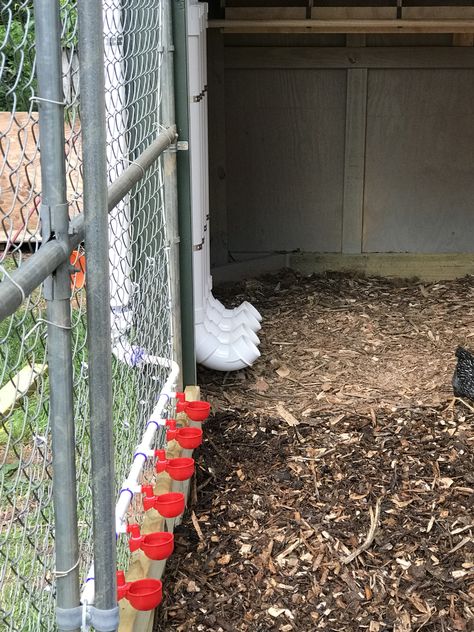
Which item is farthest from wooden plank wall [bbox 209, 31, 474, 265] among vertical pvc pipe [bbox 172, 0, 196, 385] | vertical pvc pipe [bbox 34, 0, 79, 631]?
vertical pvc pipe [bbox 34, 0, 79, 631]

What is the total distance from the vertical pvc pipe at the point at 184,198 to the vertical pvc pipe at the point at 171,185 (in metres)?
0.04

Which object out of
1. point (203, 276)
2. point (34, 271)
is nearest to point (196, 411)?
point (203, 276)

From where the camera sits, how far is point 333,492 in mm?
3746

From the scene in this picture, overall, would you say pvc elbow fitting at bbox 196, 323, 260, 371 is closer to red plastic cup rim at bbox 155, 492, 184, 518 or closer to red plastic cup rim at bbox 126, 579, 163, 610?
red plastic cup rim at bbox 155, 492, 184, 518

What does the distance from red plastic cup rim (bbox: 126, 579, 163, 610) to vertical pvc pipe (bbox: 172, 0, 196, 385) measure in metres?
1.75

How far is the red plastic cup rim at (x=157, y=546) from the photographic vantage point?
2.54 metres

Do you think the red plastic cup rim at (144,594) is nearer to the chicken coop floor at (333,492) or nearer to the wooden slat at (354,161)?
the chicken coop floor at (333,492)

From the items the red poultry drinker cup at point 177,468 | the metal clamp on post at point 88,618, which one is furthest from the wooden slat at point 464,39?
the metal clamp on post at point 88,618

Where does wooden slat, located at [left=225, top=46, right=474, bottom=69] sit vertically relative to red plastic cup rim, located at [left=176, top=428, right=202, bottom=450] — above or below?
above

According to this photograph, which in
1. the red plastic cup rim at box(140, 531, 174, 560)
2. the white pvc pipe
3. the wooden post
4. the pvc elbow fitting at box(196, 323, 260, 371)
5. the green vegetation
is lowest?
the pvc elbow fitting at box(196, 323, 260, 371)

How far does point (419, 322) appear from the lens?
600cm

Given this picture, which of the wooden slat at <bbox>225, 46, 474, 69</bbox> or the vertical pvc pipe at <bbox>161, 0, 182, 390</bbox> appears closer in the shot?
the vertical pvc pipe at <bbox>161, 0, 182, 390</bbox>

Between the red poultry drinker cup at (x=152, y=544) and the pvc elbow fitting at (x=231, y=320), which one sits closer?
the red poultry drinker cup at (x=152, y=544)

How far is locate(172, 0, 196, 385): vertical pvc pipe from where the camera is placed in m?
3.65
